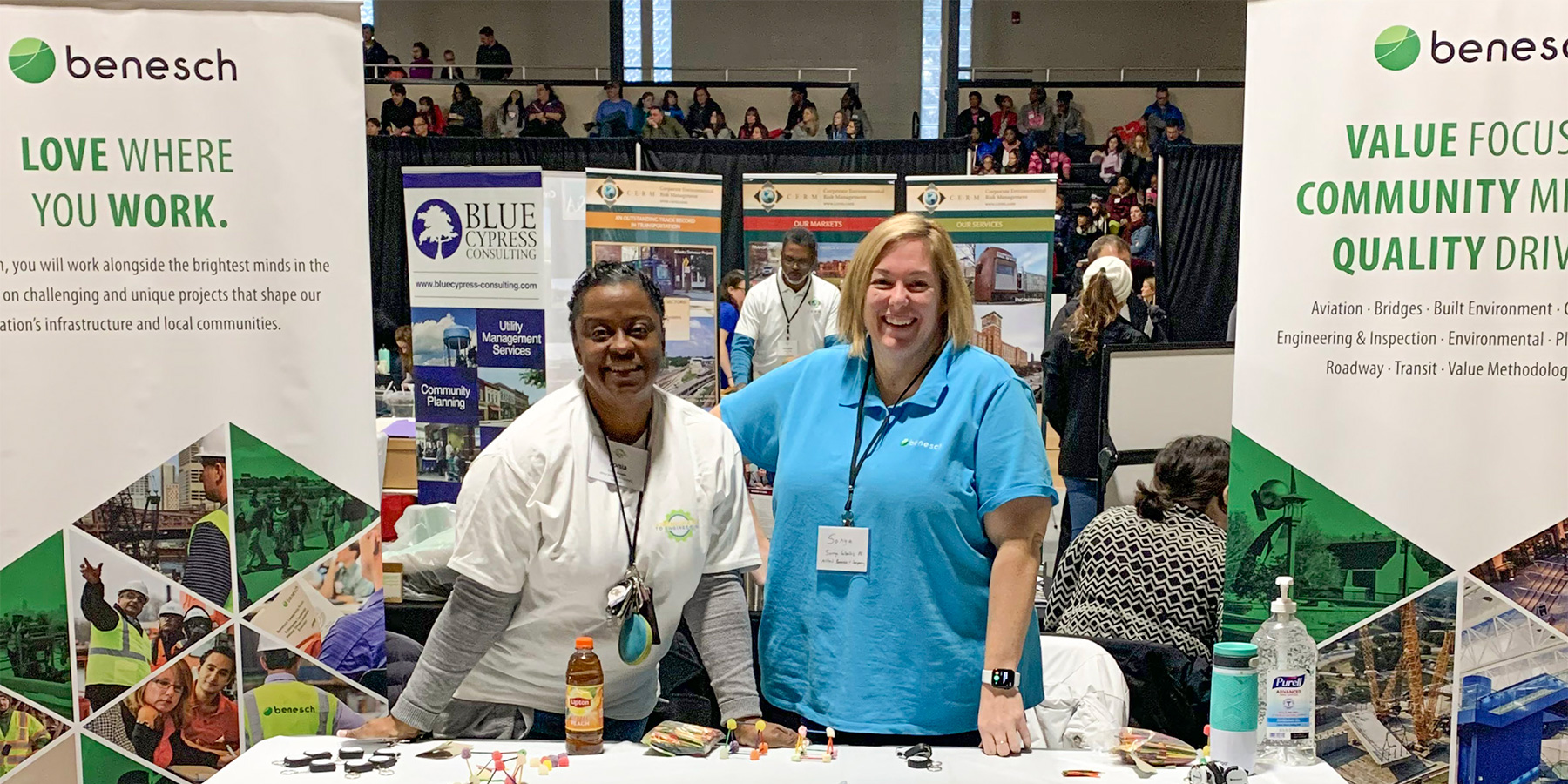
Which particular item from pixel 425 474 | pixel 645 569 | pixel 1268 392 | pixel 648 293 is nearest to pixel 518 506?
pixel 645 569

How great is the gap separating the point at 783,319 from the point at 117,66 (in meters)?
3.96

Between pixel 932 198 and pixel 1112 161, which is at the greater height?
pixel 1112 161

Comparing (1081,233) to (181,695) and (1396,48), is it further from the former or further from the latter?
(181,695)

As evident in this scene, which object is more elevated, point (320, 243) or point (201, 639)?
point (320, 243)

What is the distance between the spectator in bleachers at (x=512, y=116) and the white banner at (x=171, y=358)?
999 cm

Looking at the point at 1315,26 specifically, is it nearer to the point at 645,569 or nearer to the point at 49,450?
the point at 645,569

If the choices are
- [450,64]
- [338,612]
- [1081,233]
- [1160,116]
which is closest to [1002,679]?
[338,612]

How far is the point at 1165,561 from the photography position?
8.87 feet

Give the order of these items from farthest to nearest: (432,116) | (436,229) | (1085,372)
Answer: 1. (432,116)
2. (436,229)
3. (1085,372)

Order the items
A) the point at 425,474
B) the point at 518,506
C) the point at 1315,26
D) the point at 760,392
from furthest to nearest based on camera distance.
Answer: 1. the point at 425,474
2. the point at 760,392
3. the point at 1315,26
4. the point at 518,506

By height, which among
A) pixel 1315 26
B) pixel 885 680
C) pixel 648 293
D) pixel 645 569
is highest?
pixel 1315 26

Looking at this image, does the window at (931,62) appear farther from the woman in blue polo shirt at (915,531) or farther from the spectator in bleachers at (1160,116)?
the woman in blue polo shirt at (915,531)

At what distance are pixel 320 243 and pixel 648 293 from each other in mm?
641

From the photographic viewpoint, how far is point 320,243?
2.03m
